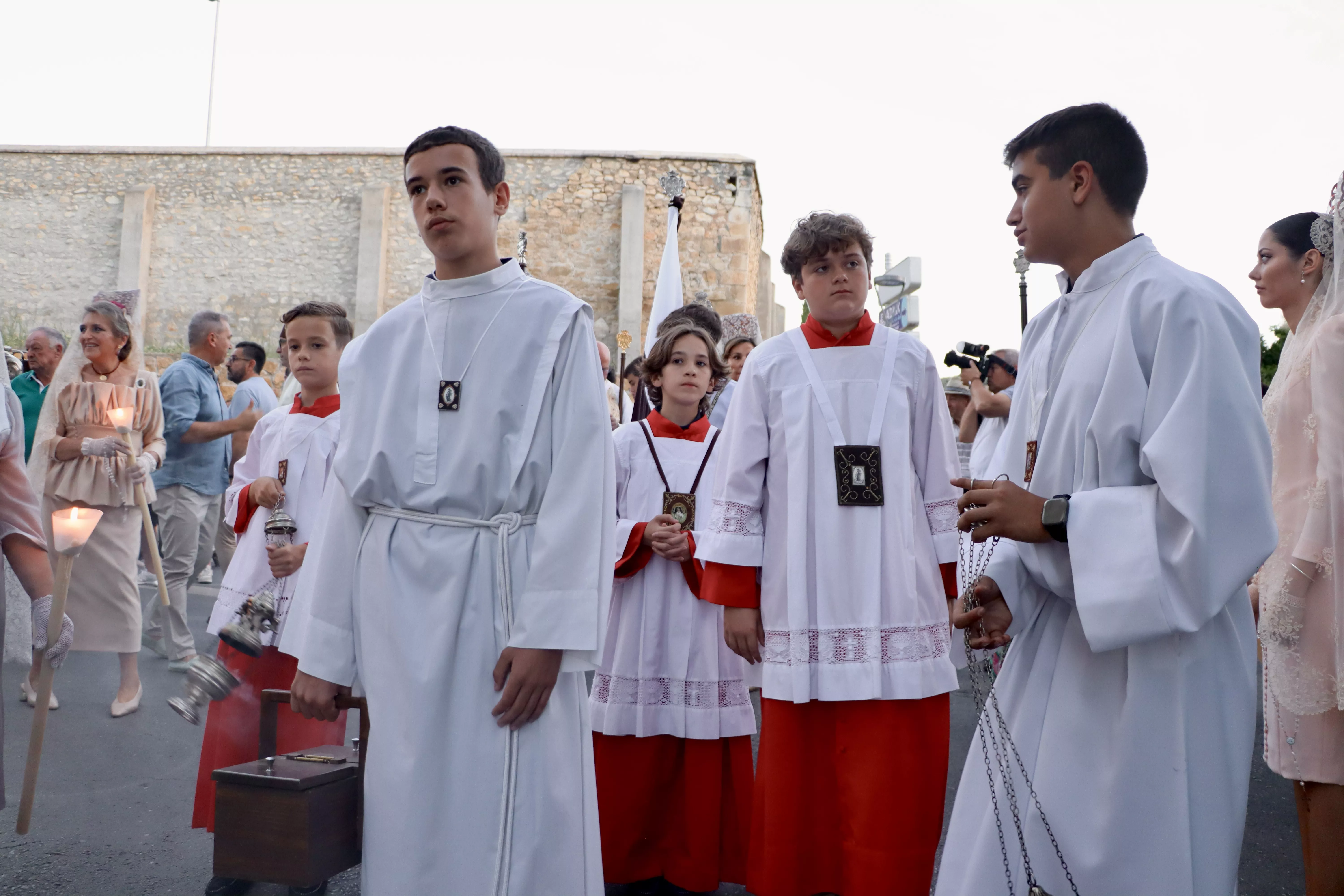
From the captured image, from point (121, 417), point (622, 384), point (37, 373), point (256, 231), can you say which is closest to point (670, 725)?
point (121, 417)

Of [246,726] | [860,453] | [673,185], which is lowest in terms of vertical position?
[246,726]

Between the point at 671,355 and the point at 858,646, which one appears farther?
the point at 671,355

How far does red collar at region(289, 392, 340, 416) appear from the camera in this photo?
3.64m

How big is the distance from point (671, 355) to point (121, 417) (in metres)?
3.28

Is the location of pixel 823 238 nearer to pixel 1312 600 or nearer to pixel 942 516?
pixel 942 516

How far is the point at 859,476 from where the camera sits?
3.07 m

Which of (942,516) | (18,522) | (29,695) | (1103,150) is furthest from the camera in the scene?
(29,695)

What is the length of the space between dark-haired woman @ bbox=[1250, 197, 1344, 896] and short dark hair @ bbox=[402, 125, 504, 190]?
90.8 inches

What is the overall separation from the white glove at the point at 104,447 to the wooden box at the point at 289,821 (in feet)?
11.9

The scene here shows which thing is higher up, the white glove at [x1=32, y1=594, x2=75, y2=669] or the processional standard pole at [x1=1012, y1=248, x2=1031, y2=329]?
the processional standard pole at [x1=1012, y1=248, x2=1031, y2=329]

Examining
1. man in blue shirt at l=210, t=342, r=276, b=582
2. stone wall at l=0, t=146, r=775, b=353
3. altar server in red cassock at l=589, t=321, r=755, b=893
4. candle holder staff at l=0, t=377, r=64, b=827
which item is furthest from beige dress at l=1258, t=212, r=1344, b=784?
stone wall at l=0, t=146, r=775, b=353

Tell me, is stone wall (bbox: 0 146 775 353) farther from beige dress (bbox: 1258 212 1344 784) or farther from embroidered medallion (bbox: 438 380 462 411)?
embroidered medallion (bbox: 438 380 462 411)

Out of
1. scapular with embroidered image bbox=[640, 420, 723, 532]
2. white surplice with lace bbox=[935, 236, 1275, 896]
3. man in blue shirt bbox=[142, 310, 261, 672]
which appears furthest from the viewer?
man in blue shirt bbox=[142, 310, 261, 672]

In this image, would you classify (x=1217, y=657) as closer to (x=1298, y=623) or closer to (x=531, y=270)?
(x=1298, y=623)
